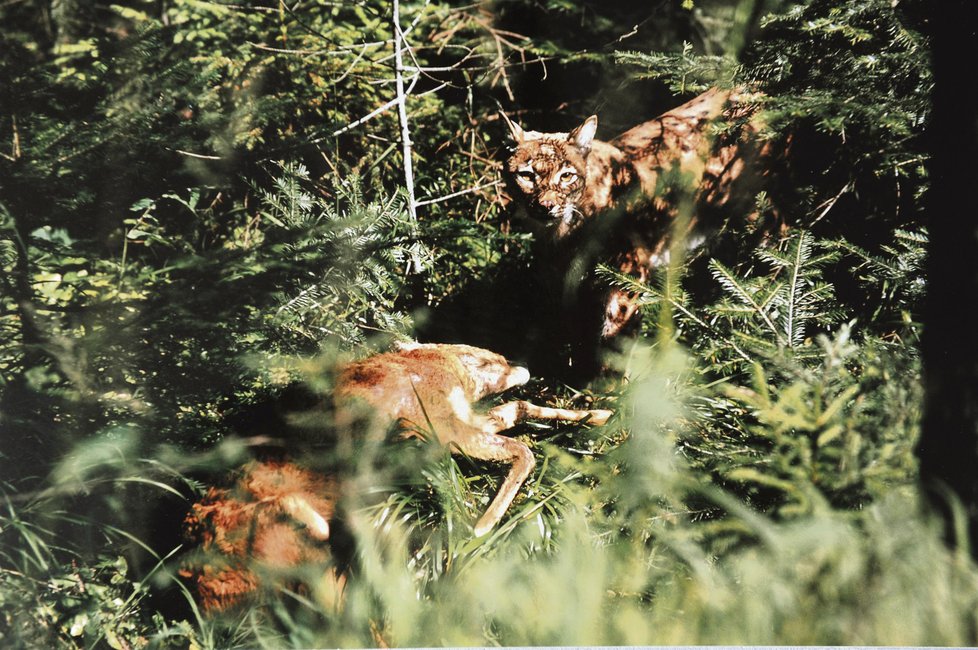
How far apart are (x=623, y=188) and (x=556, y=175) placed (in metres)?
0.34

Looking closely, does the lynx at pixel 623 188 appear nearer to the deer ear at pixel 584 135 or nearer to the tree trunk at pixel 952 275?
the deer ear at pixel 584 135

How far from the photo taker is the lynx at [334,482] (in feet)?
6.17

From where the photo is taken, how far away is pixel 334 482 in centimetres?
205

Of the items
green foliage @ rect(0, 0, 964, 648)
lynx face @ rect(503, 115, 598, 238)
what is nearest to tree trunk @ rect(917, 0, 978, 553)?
green foliage @ rect(0, 0, 964, 648)

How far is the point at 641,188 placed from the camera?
2.88 meters

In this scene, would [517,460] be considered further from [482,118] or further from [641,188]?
[482,118]

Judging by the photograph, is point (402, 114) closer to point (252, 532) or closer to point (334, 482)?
point (334, 482)

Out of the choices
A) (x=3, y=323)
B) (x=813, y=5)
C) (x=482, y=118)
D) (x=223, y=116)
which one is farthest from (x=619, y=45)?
(x=3, y=323)

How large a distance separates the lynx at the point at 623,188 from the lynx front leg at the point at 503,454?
2.55ft

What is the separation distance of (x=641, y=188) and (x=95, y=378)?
2198 mm

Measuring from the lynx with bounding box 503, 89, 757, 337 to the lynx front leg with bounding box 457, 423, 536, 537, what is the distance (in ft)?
2.55

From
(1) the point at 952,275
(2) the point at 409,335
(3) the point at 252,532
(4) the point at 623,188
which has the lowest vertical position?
(3) the point at 252,532

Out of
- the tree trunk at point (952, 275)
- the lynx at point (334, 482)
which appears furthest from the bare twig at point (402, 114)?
the tree trunk at point (952, 275)

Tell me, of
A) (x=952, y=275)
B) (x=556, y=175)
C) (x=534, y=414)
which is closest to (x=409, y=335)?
(x=534, y=414)
